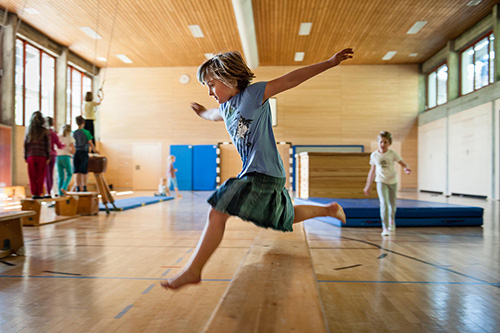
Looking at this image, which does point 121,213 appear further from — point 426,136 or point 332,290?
point 426,136

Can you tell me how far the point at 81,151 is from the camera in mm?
6688

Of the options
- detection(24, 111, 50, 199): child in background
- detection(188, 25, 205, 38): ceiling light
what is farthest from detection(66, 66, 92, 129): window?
detection(24, 111, 50, 199): child in background

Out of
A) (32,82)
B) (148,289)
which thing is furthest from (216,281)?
(32,82)

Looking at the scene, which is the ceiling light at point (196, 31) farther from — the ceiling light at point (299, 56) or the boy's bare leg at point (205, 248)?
the boy's bare leg at point (205, 248)

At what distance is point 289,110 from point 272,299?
13973mm

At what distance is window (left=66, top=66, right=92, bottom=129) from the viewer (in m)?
13.4

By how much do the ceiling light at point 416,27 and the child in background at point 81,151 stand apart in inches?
362

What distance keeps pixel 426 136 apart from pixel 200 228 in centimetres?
1173

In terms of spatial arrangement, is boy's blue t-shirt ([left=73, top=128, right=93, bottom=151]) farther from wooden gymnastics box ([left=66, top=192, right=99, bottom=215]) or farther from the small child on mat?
the small child on mat

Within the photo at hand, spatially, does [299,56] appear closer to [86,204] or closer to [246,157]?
[86,204]

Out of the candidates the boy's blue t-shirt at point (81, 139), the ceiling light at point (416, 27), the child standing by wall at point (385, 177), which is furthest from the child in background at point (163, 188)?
the ceiling light at point (416, 27)

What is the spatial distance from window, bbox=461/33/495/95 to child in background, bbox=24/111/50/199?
10.9m

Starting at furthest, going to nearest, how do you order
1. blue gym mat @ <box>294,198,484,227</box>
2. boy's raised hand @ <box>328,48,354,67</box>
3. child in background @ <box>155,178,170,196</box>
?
1. child in background @ <box>155,178,170,196</box>
2. blue gym mat @ <box>294,198,484,227</box>
3. boy's raised hand @ <box>328,48,354,67</box>

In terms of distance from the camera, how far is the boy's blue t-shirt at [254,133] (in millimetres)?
1660
